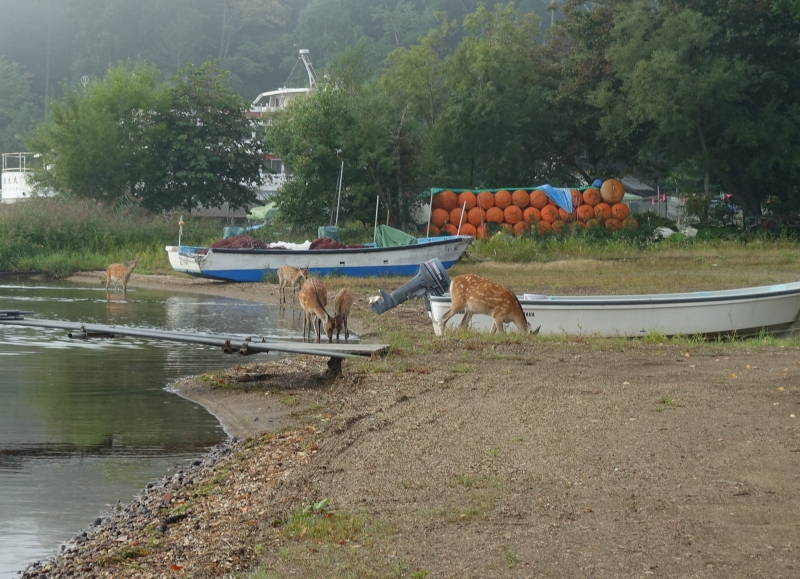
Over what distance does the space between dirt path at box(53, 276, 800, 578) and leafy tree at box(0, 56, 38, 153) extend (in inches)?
3146

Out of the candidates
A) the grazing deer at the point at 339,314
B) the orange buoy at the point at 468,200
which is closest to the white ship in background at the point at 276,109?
the orange buoy at the point at 468,200

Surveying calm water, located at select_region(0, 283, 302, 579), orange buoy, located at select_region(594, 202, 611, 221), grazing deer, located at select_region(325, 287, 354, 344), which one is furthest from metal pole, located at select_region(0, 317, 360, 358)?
orange buoy, located at select_region(594, 202, 611, 221)

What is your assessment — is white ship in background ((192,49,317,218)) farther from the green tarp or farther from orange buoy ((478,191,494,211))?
the green tarp

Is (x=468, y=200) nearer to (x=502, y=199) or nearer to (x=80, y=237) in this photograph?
(x=502, y=199)

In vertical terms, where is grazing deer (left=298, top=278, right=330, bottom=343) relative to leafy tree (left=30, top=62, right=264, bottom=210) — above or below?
below

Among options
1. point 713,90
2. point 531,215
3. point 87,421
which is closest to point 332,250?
point 531,215

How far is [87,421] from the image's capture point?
1116 cm

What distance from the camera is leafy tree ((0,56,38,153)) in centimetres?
8606

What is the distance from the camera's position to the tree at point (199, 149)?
44500 millimetres

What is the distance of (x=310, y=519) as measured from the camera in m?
6.56

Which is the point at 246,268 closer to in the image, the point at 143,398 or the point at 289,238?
the point at 289,238

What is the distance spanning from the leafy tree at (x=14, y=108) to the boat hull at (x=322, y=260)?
199 ft

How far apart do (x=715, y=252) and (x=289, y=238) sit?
45.9 ft

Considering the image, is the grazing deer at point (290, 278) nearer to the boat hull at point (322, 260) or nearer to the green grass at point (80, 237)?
the boat hull at point (322, 260)
